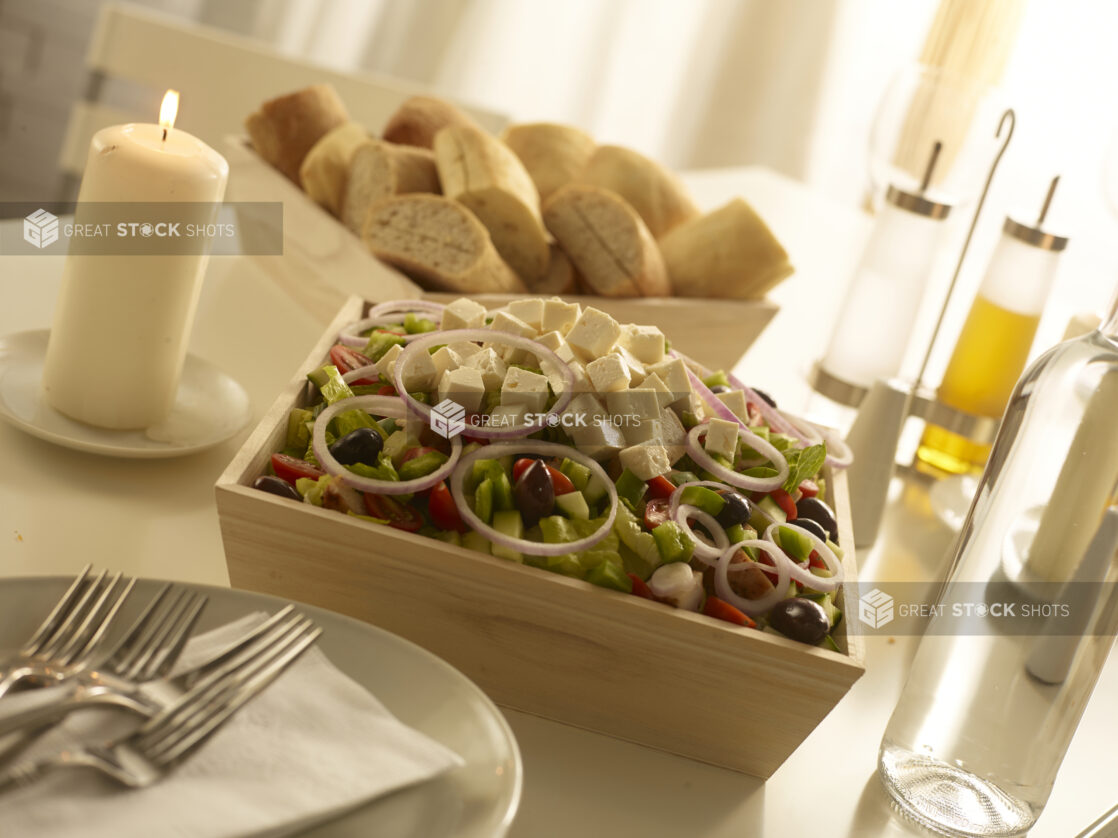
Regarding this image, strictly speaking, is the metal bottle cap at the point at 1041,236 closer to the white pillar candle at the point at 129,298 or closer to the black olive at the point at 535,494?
the black olive at the point at 535,494

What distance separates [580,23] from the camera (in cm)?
390

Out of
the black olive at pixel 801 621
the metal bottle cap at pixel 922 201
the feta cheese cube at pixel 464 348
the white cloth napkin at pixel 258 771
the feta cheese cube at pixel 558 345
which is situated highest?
the metal bottle cap at pixel 922 201

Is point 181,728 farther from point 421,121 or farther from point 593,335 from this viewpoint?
point 421,121

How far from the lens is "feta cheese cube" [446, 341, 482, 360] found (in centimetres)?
89

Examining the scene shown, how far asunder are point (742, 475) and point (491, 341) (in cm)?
24

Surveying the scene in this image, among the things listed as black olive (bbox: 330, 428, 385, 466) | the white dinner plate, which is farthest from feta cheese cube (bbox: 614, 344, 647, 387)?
the white dinner plate

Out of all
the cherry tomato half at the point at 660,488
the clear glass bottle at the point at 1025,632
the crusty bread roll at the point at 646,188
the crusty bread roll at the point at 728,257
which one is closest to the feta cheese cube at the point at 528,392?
the cherry tomato half at the point at 660,488

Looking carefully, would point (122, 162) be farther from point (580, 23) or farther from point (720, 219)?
point (580, 23)

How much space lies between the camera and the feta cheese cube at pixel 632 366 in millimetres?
875

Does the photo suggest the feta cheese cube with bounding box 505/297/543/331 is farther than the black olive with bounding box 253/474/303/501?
Yes

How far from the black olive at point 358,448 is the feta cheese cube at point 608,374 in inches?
6.9

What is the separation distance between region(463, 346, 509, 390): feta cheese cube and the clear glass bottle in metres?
0.38

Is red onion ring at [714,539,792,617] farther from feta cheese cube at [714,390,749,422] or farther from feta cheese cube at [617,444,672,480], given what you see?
feta cheese cube at [714,390,749,422]

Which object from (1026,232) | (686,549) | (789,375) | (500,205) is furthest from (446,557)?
(789,375)
